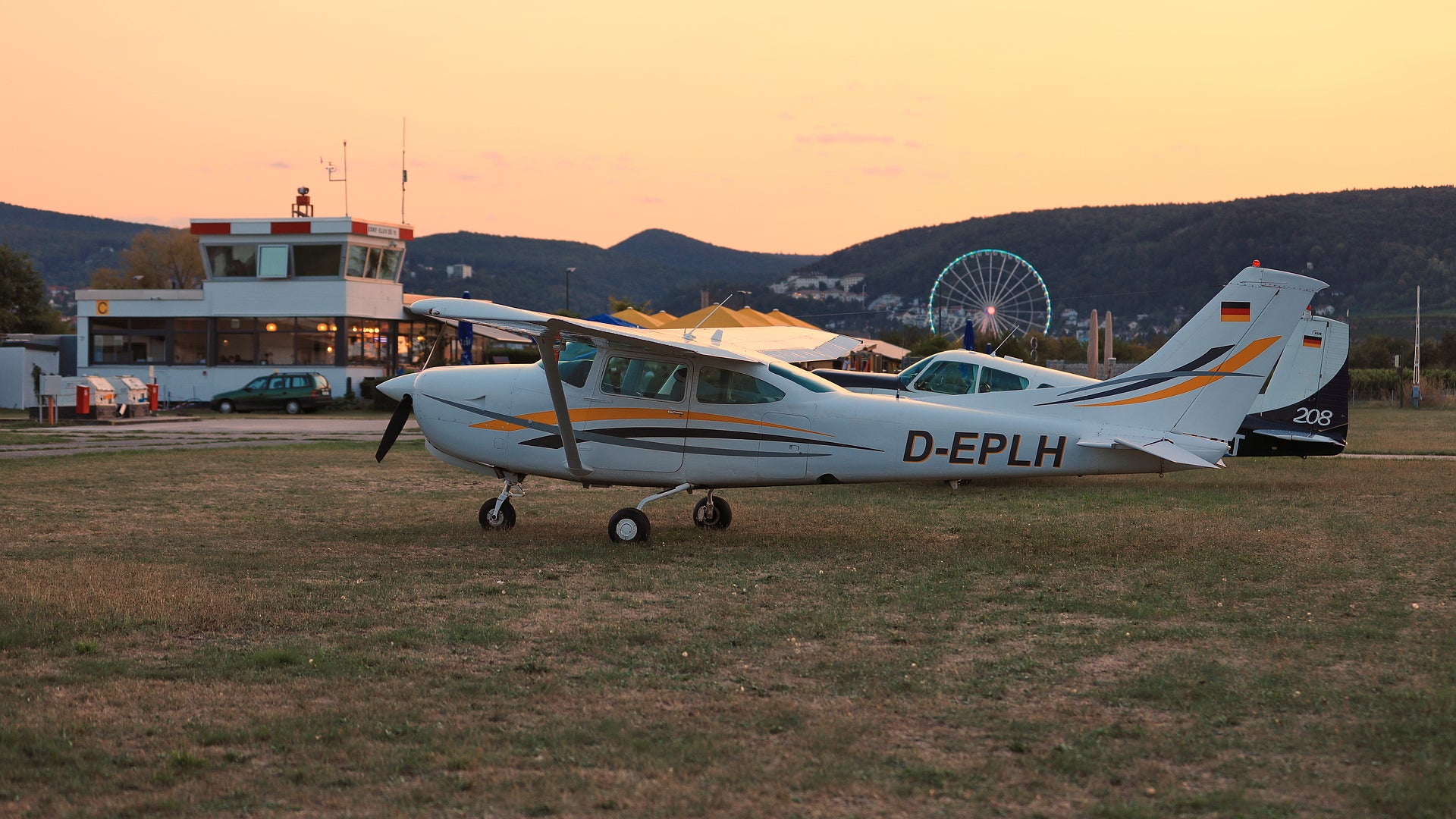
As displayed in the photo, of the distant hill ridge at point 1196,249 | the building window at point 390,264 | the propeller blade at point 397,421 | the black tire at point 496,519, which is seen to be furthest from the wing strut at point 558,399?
the distant hill ridge at point 1196,249

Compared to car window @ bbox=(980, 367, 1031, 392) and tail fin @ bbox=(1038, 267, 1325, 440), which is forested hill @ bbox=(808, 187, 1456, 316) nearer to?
car window @ bbox=(980, 367, 1031, 392)

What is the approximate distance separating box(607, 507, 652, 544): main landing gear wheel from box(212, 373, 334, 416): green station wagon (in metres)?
35.3

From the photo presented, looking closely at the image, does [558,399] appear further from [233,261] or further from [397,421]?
[233,261]

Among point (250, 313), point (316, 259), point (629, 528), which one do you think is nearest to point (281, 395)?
point (250, 313)

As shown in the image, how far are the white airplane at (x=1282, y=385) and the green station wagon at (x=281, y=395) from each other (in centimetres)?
3173

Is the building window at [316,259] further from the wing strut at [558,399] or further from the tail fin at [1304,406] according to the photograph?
the wing strut at [558,399]

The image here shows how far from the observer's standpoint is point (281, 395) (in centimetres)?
4322

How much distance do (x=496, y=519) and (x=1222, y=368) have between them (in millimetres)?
7320

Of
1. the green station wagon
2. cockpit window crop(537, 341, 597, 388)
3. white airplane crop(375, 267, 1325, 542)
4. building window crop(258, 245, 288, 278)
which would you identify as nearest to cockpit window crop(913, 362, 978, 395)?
white airplane crop(375, 267, 1325, 542)

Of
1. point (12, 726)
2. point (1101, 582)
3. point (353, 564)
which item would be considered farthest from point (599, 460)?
point (12, 726)

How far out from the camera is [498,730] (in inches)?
203

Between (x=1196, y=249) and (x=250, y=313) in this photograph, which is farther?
(x=1196, y=249)

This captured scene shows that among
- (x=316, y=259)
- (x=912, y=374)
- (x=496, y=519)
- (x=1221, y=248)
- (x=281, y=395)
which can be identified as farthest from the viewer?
(x=1221, y=248)

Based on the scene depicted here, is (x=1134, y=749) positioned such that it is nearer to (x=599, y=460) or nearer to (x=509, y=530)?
(x=599, y=460)
